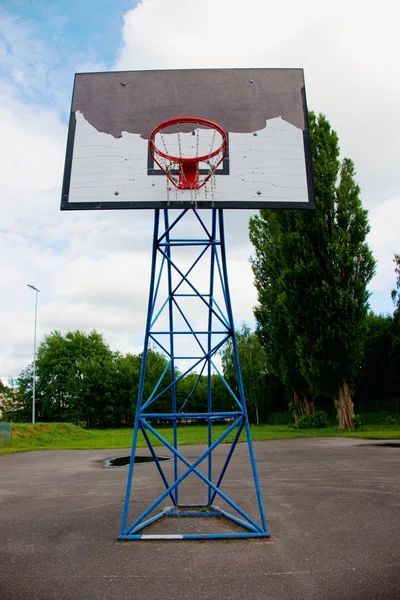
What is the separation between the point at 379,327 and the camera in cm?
3120

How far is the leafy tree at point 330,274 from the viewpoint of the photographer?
812 inches

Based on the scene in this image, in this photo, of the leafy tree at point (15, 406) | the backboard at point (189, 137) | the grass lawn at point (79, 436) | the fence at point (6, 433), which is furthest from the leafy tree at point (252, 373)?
the backboard at point (189, 137)

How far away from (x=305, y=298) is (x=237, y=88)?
1634 cm

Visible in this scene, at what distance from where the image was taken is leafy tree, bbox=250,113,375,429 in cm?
2062

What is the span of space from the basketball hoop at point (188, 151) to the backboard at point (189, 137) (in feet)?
0.08

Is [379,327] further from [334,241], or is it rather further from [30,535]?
[30,535]

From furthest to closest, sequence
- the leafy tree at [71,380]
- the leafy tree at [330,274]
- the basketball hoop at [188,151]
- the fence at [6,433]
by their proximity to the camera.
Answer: the leafy tree at [71,380] < the leafy tree at [330,274] < the fence at [6,433] < the basketball hoop at [188,151]

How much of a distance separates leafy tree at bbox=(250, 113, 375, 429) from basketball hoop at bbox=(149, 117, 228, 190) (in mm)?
15827

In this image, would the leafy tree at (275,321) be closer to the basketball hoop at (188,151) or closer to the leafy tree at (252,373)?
the leafy tree at (252,373)

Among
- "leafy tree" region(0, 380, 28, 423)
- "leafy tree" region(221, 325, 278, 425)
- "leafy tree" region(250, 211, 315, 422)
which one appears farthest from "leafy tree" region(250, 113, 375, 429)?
"leafy tree" region(0, 380, 28, 423)

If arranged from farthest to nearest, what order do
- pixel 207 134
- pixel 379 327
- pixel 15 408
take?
1. pixel 15 408
2. pixel 379 327
3. pixel 207 134

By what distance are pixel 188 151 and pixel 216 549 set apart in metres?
4.49

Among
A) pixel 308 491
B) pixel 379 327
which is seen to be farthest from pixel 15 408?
pixel 308 491

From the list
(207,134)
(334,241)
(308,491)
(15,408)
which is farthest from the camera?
(15,408)
